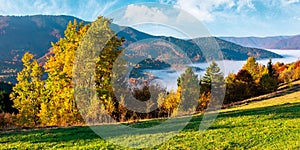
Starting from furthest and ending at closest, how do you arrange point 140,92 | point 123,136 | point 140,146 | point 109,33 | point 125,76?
point 140,92, point 125,76, point 109,33, point 123,136, point 140,146

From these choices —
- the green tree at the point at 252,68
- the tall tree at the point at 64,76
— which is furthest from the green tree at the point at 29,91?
the green tree at the point at 252,68

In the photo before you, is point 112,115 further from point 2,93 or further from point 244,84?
point 244,84

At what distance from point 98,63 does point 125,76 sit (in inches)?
157

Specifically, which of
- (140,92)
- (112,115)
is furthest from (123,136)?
(140,92)

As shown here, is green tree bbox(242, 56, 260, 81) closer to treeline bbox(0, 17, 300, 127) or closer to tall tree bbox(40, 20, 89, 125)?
treeline bbox(0, 17, 300, 127)

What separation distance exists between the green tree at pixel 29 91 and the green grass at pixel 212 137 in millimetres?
20071

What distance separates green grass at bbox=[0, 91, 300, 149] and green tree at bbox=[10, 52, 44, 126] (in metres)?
20.1

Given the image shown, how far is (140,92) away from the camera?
165 feet

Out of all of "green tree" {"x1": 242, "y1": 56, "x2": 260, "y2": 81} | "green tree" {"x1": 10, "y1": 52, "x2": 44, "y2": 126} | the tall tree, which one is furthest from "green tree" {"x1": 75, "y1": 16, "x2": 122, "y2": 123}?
"green tree" {"x1": 242, "y1": 56, "x2": 260, "y2": 81}

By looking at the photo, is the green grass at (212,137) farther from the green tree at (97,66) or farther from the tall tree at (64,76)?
the tall tree at (64,76)

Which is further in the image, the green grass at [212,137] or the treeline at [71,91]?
the treeline at [71,91]

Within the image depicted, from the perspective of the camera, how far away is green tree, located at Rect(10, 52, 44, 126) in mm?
43750

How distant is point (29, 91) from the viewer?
44156 mm

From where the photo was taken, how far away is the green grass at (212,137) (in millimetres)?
17438
